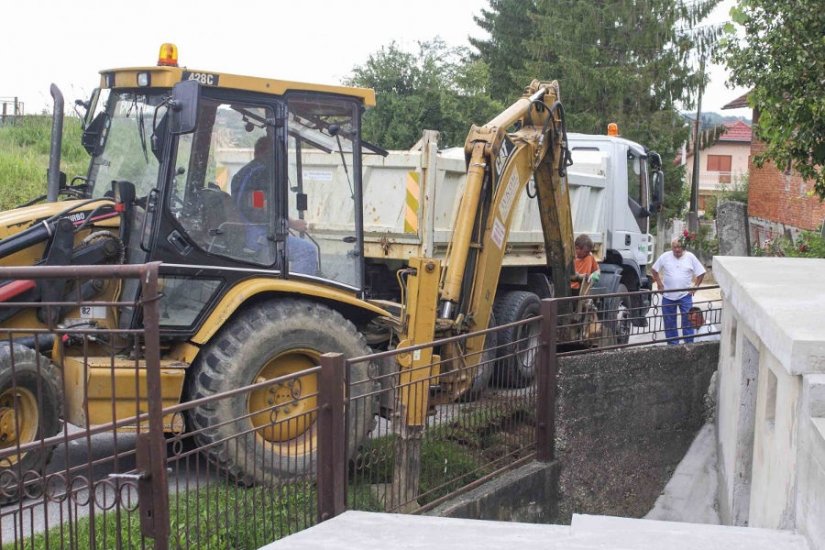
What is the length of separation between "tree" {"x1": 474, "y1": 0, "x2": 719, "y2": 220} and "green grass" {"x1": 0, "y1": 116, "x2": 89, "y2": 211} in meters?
15.4

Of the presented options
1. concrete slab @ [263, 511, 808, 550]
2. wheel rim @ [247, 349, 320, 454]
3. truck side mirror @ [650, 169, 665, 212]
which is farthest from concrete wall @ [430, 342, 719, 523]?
truck side mirror @ [650, 169, 665, 212]

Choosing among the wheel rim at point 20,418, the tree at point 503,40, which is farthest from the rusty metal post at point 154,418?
the tree at point 503,40

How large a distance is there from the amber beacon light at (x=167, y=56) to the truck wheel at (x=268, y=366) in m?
1.76

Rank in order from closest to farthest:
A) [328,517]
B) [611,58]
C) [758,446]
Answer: [328,517] → [758,446] → [611,58]

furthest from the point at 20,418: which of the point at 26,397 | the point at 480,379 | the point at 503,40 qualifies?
the point at 503,40

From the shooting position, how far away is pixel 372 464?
5.76 meters

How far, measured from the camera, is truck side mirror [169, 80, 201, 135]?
19.1 ft

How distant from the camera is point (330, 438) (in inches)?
192

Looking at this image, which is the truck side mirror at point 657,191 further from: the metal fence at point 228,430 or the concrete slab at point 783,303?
the metal fence at point 228,430

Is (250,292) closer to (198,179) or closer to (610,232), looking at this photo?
(198,179)

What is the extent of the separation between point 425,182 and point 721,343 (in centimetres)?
311

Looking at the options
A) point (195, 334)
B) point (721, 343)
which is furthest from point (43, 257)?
point (721, 343)

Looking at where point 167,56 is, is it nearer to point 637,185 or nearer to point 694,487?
point 694,487

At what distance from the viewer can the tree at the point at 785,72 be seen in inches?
386
